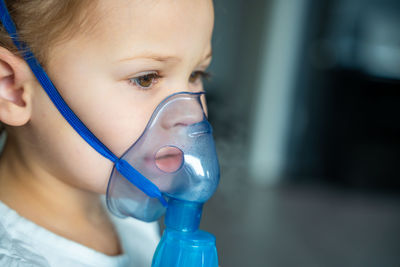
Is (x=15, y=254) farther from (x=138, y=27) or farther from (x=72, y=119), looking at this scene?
(x=138, y=27)

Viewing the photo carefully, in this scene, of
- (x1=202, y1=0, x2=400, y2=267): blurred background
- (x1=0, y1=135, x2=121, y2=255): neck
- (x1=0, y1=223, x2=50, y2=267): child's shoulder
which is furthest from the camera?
(x1=202, y1=0, x2=400, y2=267): blurred background

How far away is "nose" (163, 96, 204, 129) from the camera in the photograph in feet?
2.35

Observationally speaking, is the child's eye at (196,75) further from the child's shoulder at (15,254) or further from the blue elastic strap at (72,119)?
the child's shoulder at (15,254)

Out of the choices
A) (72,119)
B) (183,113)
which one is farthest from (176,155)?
(72,119)

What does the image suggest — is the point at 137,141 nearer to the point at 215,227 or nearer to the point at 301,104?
the point at 215,227

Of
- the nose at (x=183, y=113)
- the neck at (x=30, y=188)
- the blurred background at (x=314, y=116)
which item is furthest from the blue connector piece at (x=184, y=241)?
the blurred background at (x=314, y=116)

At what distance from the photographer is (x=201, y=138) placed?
2.35 feet

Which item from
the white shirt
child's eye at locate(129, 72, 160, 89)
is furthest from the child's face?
the white shirt

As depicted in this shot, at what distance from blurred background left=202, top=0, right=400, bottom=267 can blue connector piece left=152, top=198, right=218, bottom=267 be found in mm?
1972

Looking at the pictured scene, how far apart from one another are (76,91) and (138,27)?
15cm

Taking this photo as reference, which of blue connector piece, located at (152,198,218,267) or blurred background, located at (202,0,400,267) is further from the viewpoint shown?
blurred background, located at (202,0,400,267)

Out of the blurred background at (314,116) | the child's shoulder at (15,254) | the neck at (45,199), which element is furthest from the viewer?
the blurred background at (314,116)

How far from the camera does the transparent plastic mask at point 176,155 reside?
27.0 inches

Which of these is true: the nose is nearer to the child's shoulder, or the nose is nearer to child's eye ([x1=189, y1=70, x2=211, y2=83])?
child's eye ([x1=189, y1=70, x2=211, y2=83])
